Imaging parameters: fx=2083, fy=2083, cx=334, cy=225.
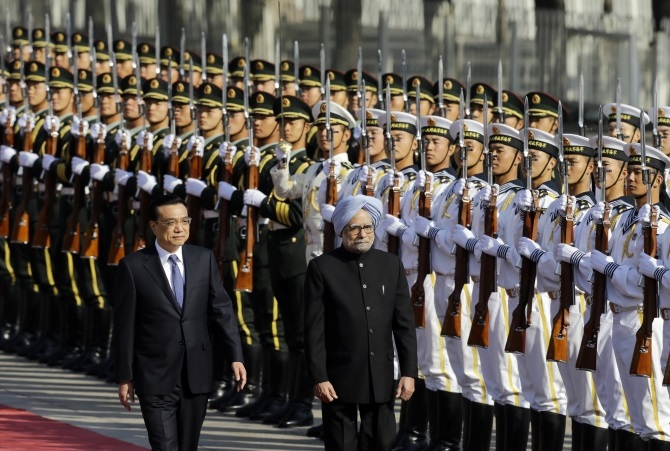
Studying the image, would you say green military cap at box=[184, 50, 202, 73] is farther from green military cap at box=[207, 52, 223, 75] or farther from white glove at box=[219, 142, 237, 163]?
white glove at box=[219, 142, 237, 163]

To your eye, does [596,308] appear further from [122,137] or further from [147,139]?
[122,137]

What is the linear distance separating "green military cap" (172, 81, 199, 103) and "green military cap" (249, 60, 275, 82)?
4.53 ft

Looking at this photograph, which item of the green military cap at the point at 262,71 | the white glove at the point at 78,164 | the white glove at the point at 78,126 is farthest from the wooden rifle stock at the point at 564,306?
the green military cap at the point at 262,71

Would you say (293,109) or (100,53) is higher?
(100,53)

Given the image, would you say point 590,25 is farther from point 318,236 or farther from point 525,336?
point 525,336

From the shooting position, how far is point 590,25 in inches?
845

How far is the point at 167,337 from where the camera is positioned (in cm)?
889

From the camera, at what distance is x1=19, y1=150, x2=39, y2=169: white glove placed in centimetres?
1487

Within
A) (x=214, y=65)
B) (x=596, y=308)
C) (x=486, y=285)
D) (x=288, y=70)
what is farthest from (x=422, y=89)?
(x=596, y=308)

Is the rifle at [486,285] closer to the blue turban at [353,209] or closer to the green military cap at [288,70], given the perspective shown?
the blue turban at [353,209]

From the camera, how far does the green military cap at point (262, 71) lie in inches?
599

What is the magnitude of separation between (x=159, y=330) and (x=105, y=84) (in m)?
6.43

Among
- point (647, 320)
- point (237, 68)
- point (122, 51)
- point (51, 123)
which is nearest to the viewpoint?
point (647, 320)

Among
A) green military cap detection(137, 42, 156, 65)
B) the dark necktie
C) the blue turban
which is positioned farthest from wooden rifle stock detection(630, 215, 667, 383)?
green military cap detection(137, 42, 156, 65)
